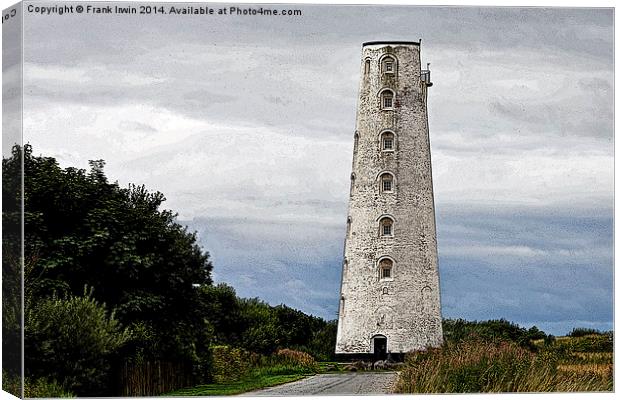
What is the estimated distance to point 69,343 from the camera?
80.6ft

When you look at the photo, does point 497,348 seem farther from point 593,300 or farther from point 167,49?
point 167,49

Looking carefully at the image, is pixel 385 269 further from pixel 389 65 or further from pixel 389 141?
pixel 389 65

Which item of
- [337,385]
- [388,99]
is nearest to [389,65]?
[388,99]

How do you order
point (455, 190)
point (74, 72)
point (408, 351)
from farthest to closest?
1. point (408, 351)
2. point (455, 190)
3. point (74, 72)

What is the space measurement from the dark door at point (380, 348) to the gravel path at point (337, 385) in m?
2.95

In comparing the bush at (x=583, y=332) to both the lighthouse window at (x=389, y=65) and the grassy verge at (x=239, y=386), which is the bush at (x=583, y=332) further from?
the lighthouse window at (x=389, y=65)

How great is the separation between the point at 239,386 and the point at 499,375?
15.8 feet

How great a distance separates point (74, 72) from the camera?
24.6 metres

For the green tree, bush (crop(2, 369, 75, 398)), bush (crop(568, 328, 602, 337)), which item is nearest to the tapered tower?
bush (crop(568, 328, 602, 337))

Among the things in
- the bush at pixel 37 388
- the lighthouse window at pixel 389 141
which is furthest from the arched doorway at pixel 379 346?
the bush at pixel 37 388

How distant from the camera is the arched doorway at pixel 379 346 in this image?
32631 millimetres

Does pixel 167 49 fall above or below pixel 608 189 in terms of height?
above

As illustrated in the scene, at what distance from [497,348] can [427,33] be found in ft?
19.5

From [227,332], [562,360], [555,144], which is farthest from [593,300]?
[227,332]
